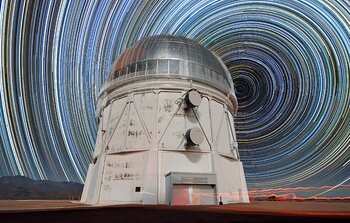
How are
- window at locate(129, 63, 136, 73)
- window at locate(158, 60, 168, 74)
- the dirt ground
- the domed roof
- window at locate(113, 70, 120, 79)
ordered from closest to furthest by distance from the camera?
1. the dirt ground
2. window at locate(158, 60, 168, 74)
3. the domed roof
4. window at locate(129, 63, 136, 73)
5. window at locate(113, 70, 120, 79)

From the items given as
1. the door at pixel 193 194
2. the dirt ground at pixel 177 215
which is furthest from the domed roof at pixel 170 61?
the dirt ground at pixel 177 215

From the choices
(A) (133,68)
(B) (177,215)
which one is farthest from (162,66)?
(B) (177,215)

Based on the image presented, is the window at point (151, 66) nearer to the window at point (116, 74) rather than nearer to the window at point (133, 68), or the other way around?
the window at point (133, 68)

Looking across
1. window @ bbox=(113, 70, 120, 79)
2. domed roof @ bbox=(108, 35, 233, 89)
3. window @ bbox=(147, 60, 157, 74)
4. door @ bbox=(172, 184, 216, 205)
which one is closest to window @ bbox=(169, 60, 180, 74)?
domed roof @ bbox=(108, 35, 233, 89)

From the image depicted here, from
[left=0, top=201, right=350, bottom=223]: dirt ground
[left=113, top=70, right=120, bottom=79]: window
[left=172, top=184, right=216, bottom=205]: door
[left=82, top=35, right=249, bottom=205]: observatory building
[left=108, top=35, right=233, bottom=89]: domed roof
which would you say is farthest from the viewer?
[left=113, top=70, right=120, bottom=79]: window

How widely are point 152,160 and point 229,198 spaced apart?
625 centimetres

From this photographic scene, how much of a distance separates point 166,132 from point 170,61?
6329 millimetres

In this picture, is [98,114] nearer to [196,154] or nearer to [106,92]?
[106,92]

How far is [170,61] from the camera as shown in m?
18.1

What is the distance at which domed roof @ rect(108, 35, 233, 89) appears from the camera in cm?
1789

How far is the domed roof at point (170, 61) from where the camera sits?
704 inches

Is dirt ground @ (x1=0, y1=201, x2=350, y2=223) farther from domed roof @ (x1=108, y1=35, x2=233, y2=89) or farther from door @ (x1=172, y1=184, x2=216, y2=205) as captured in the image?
domed roof @ (x1=108, y1=35, x2=233, y2=89)

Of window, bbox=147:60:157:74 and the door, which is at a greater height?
window, bbox=147:60:157:74

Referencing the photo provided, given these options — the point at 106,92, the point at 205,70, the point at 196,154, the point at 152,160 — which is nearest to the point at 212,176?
the point at 196,154
